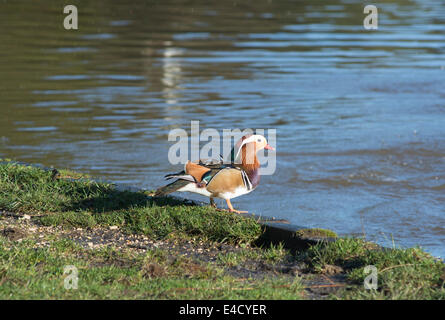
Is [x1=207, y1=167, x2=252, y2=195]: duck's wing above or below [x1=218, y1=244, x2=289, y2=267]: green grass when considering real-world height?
above

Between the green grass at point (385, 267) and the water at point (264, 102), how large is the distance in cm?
65

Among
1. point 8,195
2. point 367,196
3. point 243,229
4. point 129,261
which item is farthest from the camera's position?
point 367,196

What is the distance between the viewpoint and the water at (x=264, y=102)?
9.36m

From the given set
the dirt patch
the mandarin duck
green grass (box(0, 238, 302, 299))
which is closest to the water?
the mandarin duck

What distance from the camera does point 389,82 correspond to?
16594 mm

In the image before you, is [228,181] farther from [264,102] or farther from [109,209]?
[264,102]

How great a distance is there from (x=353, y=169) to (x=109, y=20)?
17.4 meters

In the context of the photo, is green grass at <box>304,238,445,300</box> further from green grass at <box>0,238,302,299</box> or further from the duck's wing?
the duck's wing

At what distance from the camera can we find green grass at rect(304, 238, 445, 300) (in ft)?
15.7

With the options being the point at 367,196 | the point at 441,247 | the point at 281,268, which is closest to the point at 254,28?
the point at 367,196

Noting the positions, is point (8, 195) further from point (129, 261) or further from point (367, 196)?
point (367, 196)

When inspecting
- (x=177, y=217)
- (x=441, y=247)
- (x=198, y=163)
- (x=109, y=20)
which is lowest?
(x=441, y=247)

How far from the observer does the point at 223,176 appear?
20.9 ft

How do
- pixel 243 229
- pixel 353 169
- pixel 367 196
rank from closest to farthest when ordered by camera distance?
pixel 243 229, pixel 367 196, pixel 353 169
